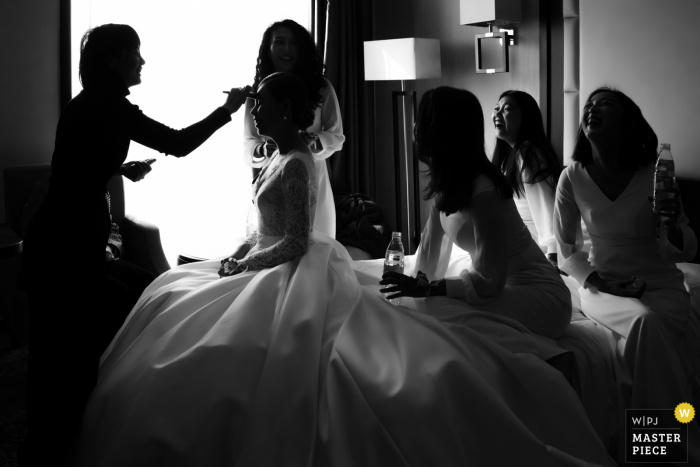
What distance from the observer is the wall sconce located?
395 cm

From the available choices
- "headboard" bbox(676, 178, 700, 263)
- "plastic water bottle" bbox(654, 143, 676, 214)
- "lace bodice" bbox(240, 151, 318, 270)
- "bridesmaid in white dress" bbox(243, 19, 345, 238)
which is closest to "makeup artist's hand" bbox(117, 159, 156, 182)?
"lace bodice" bbox(240, 151, 318, 270)

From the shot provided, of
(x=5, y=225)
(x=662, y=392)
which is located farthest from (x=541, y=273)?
(x=5, y=225)

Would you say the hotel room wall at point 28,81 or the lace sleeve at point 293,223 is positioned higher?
the hotel room wall at point 28,81

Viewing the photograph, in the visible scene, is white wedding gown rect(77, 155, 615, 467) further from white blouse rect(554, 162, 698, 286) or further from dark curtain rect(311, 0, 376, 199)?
dark curtain rect(311, 0, 376, 199)

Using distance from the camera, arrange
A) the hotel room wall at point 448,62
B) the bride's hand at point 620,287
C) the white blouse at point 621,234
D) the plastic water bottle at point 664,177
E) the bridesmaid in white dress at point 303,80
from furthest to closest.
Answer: the hotel room wall at point 448,62 → the bridesmaid in white dress at point 303,80 → the white blouse at point 621,234 → the bride's hand at point 620,287 → the plastic water bottle at point 664,177

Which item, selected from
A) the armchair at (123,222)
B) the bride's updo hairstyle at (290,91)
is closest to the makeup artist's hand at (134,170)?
the bride's updo hairstyle at (290,91)

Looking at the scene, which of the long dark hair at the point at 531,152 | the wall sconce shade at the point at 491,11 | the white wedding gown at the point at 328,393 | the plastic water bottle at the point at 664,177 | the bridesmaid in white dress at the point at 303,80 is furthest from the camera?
the wall sconce shade at the point at 491,11

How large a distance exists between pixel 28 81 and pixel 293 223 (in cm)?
274

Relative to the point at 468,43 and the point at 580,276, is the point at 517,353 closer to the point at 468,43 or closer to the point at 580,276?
the point at 580,276

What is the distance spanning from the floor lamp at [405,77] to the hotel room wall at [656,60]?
125 centimetres

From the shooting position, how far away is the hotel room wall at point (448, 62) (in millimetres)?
4105

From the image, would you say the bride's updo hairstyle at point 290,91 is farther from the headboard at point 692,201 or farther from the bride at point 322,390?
the headboard at point 692,201

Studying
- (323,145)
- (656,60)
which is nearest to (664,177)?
(656,60)

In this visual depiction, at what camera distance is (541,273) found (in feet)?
7.47
